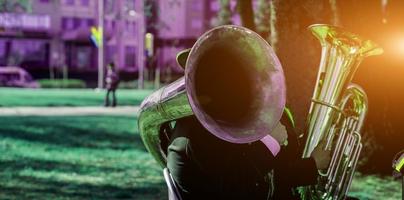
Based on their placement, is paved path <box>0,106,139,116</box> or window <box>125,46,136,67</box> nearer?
paved path <box>0,106,139,116</box>

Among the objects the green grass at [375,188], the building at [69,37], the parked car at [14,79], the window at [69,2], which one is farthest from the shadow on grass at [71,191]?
the window at [69,2]

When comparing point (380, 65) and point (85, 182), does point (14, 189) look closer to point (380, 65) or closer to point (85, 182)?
point (85, 182)

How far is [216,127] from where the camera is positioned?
2.89m

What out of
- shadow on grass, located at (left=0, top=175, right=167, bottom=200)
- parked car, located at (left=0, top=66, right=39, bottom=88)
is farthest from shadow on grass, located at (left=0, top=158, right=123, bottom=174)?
parked car, located at (left=0, top=66, right=39, bottom=88)

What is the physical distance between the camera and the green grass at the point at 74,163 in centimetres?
750

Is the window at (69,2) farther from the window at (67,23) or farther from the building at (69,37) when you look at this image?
the window at (67,23)

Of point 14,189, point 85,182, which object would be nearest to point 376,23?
point 85,182

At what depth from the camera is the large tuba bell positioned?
2926mm

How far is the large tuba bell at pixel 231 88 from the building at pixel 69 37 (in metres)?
53.9

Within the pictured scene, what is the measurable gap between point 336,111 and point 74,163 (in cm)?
654

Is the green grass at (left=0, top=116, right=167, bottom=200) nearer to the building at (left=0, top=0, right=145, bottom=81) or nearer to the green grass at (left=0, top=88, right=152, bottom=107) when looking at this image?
the green grass at (left=0, top=88, right=152, bottom=107)

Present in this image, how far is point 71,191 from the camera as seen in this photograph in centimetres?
746

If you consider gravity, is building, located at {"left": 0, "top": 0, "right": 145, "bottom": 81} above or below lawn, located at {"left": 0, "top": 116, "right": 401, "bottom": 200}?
below

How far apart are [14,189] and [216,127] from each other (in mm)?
5143
